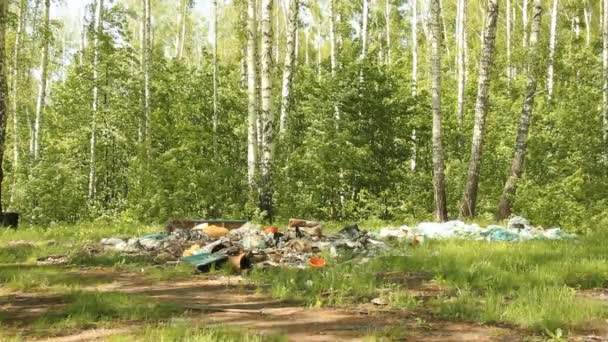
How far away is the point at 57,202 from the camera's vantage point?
16969 mm

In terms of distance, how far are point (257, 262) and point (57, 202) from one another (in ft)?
39.6

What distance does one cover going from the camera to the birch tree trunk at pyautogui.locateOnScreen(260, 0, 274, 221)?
12.8 m

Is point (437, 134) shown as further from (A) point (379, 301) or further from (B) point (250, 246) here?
(A) point (379, 301)

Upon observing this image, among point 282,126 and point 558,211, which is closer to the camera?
point 558,211

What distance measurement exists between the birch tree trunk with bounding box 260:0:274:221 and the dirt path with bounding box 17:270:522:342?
7.12 meters

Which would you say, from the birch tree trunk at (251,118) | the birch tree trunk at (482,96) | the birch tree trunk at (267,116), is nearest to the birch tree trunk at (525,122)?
the birch tree trunk at (482,96)

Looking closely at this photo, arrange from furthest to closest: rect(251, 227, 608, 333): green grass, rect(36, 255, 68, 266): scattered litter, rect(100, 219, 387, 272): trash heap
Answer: rect(36, 255, 68, 266): scattered litter → rect(100, 219, 387, 272): trash heap → rect(251, 227, 608, 333): green grass

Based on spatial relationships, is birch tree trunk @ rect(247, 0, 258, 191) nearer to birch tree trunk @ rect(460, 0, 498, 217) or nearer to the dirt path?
birch tree trunk @ rect(460, 0, 498, 217)

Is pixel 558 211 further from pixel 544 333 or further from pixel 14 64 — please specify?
pixel 14 64

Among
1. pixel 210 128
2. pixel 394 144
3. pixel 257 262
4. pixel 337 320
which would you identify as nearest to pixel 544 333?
pixel 337 320

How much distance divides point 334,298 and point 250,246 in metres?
3.20

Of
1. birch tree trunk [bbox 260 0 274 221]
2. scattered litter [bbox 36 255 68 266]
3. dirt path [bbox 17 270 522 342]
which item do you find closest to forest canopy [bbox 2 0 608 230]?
birch tree trunk [bbox 260 0 274 221]

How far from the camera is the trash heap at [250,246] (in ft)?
23.5

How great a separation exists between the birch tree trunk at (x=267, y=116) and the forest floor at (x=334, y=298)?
5.54m
